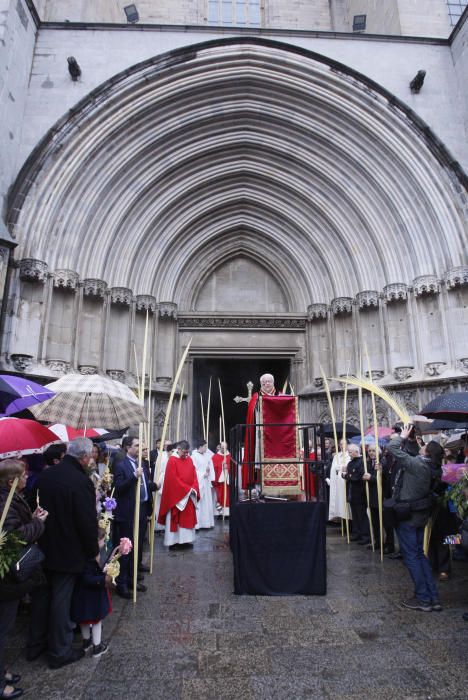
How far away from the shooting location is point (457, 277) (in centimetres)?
1084

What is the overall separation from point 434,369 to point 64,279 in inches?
372

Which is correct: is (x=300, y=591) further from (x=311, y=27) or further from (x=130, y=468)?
(x=311, y=27)

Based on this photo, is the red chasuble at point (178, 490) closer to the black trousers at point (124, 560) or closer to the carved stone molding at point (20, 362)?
the black trousers at point (124, 560)

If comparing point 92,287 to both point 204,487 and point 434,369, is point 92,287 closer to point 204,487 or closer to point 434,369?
point 204,487

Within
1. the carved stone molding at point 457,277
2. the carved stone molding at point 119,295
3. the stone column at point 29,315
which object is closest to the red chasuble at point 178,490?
the stone column at point 29,315

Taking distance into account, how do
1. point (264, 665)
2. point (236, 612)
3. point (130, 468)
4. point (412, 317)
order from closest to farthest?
point (264, 665)
point (236, 612)
point (130, 468)
point (412, 317)

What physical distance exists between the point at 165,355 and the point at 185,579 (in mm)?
8578

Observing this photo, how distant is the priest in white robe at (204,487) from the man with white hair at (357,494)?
2723 millimetres

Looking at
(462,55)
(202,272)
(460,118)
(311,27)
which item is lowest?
(202,272)

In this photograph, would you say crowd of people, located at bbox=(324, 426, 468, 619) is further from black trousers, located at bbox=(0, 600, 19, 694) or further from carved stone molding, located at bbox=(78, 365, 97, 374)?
carved stone molding, located at bbox=(78, 365, 97, 374)

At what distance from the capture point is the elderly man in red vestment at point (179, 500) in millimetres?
6707

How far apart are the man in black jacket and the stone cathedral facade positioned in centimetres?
746

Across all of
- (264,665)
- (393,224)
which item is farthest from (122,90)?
(264,665)

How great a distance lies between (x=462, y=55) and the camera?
12.5m
